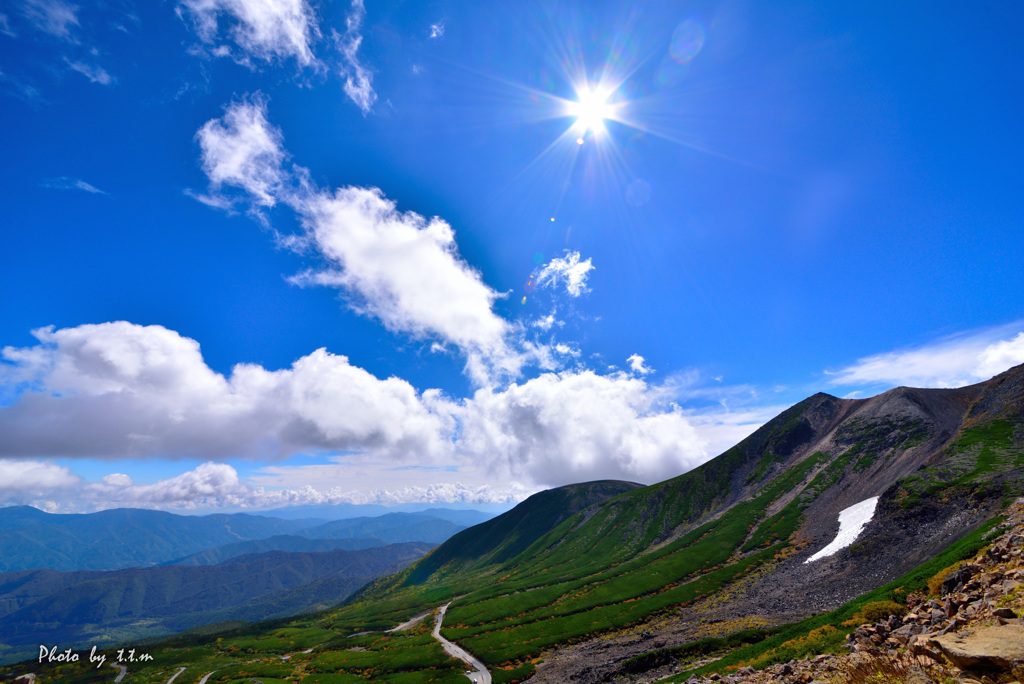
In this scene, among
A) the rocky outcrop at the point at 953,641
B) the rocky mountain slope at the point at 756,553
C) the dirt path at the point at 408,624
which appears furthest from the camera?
the dirt path at the point at 408,624

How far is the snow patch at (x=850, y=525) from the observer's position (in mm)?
81938

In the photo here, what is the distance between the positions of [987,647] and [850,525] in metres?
94.1

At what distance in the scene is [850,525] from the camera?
88.1 metres

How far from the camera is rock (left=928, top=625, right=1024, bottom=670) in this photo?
52.4 feet

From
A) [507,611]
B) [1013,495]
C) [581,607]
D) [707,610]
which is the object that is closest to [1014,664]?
[1013,495]

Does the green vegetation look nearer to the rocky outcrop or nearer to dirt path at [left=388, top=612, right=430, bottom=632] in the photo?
the rocky outcrop

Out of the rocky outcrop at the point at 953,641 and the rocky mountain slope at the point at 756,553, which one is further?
the rocky mountain slope at the point at 756,553

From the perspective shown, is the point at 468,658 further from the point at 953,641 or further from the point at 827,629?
the point at 953,641

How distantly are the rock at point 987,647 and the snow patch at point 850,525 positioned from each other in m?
79.5

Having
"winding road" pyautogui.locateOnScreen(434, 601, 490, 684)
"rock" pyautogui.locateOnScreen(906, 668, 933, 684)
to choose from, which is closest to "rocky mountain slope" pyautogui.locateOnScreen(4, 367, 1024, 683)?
"winding road" pyautogui.locateOnScreen(434, 601, 490, 684)

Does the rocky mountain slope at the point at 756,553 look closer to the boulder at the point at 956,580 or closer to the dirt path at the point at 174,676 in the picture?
the dirt path at the point at 174,676

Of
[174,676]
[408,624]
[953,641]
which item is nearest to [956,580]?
[953,641]

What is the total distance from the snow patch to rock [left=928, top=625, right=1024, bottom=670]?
79.5 m

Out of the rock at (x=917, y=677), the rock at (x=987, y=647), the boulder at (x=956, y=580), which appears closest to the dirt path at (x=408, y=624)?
the boulder at (x=956, y=580)
